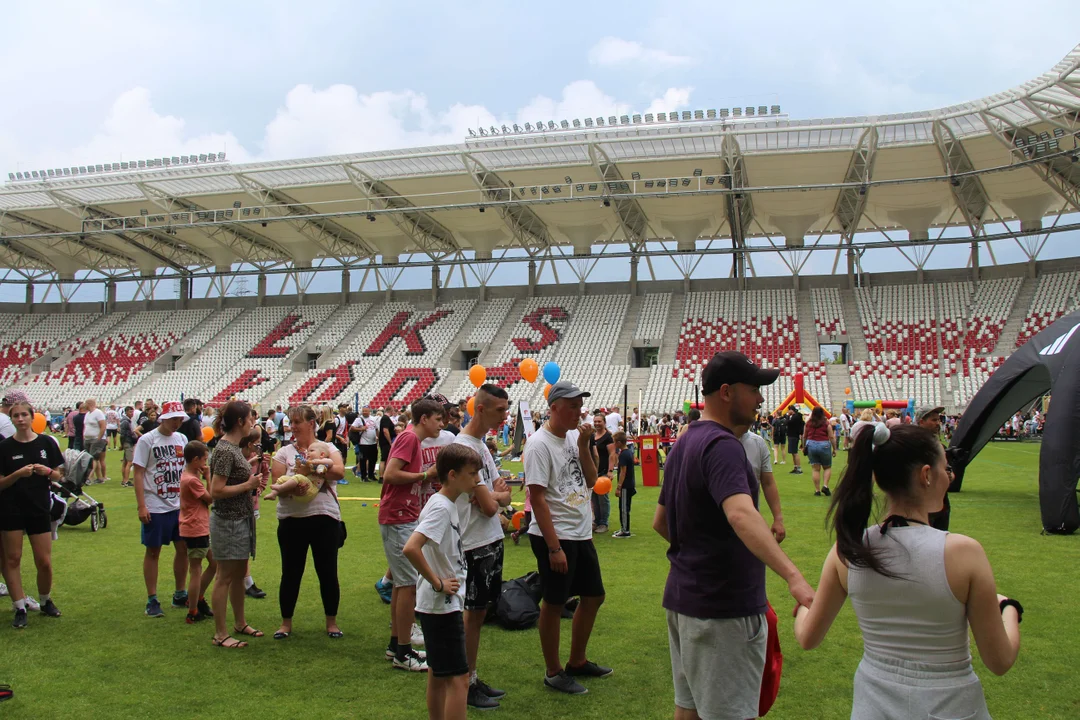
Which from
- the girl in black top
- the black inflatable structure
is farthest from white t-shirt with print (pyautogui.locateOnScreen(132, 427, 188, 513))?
the black inflatable structure

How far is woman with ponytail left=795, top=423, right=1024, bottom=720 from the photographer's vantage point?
2012mm

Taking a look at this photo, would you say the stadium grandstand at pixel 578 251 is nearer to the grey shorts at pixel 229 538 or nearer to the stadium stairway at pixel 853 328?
the stadium stairway at pixel 853 328

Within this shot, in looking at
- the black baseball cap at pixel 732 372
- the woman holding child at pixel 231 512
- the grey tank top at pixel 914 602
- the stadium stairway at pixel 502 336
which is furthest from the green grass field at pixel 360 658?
the stadium stairway at pixel 502 336

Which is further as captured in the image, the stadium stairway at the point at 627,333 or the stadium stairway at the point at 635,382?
the stadium stairway at the point at 627,333

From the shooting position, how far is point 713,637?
2697mm

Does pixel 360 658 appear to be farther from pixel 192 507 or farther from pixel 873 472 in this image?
pixel 873 472

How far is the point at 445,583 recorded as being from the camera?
3.52 metres

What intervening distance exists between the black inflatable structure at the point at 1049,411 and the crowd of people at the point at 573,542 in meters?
2.90

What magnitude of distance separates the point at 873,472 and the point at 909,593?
0.33 metres

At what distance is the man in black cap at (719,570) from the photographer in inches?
105

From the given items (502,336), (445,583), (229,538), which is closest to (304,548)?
(229,538)

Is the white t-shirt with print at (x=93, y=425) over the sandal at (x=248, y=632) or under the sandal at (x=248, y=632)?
over

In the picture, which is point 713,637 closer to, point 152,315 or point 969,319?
point 969,319

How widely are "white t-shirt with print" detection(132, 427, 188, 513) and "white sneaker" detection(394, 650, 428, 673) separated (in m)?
2.48
